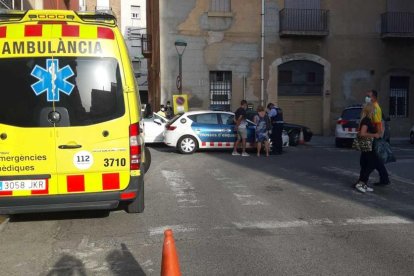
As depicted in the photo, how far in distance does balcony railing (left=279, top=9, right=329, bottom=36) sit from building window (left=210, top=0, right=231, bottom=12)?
8.88 feet

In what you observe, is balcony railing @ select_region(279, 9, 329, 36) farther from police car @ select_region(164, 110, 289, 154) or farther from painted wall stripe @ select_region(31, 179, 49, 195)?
painted wall stripe @ select_region(31, 179, 49, 195)

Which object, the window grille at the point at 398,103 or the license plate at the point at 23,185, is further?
the window grille at the point at 398,103

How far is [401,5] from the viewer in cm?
2520

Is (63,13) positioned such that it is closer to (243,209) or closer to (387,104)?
(243,209)

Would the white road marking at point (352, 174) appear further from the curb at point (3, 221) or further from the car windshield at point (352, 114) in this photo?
the curb at point (3, 221)

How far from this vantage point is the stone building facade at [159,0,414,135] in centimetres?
2358

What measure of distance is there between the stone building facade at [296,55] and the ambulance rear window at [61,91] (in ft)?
58.6

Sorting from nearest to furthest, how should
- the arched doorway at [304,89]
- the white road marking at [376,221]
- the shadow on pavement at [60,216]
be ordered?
the white road marking at [376,221] < the shadow on pavement at [60,216] < the arched doorway at [304,89]

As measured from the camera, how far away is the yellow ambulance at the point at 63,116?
555cm

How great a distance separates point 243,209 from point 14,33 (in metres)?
3.90

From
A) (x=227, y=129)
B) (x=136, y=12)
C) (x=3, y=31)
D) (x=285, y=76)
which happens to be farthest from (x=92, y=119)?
(x=136, y=12)

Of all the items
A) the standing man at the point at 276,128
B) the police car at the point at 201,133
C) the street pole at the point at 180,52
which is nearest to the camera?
the standing man at the point at 276,128

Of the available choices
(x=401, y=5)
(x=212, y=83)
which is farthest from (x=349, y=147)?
(x=401, y=5)

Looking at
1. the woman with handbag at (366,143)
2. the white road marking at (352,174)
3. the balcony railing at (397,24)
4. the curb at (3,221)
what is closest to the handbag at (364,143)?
the woman with handbag at (366,143)
